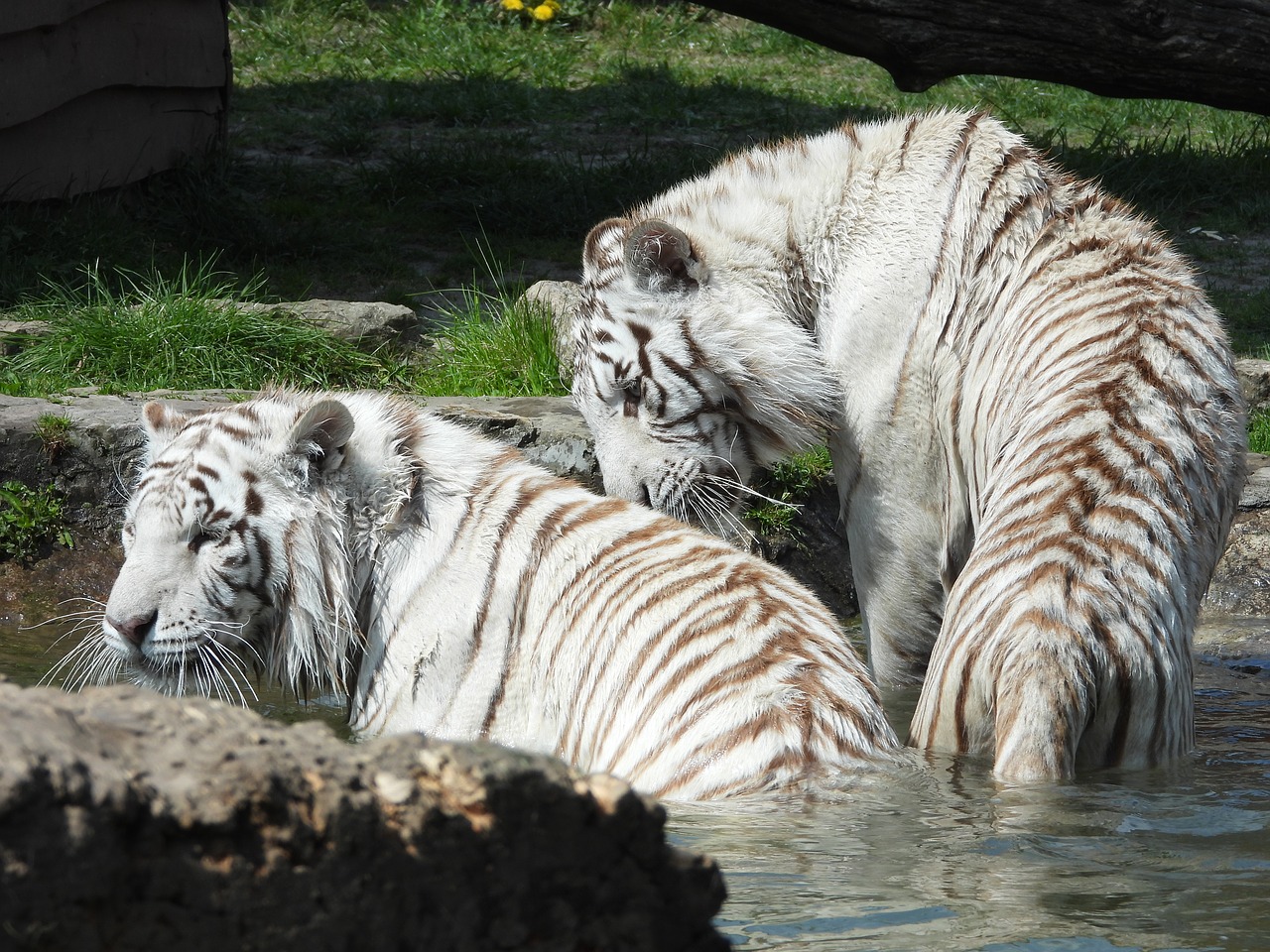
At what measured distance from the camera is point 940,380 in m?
3.59

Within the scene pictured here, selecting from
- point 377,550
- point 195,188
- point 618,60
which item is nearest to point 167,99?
point 195,188

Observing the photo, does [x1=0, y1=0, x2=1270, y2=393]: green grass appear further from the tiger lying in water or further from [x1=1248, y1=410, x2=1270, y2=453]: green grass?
the tiger lying in water

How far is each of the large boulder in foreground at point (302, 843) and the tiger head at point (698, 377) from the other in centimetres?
243

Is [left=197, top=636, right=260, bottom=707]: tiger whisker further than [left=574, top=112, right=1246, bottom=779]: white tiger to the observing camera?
Yes

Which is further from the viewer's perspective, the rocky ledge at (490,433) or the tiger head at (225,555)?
the rocky ledge at (490,433)

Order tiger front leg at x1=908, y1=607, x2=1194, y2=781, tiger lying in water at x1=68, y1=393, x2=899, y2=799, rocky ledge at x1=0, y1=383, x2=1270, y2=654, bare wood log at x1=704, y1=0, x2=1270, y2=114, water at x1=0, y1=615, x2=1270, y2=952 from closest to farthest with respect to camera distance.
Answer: water at x1=0, y1=615, x2=1270, y2=952
tiger front leg at x1=908, y1=607, x2=1194, y2=781
tiger lying in water at x1=68, y1=393, x2=899, y2=799
rocky ledge at x1=0, y1=383, x2=1270, y2=654
bare wood log at x1=704, y1=0, x2=1270, y2=114

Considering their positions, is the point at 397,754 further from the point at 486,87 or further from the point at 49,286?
the point at 486,87

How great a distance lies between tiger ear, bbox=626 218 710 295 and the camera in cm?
372

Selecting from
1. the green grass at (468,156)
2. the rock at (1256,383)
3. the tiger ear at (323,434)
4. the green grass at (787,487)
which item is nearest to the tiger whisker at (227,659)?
the tiger ear at (323,434)

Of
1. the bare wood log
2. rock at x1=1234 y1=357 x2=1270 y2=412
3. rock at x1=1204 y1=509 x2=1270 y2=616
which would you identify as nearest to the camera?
rock at x1=1204 y1=509 x2=1270 y2=616

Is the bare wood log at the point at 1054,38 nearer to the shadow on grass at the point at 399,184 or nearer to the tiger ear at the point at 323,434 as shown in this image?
the shadow on grass at the point at 399,184

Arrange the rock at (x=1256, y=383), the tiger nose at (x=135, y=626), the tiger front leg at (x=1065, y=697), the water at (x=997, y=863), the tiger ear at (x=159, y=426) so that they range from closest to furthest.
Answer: the water at (x=997, y=863) → the tiger front leg at (x=1065, y=697) → the tiger nose at (x=135, y=626) → the tiger ear at (x=159, y=426) → the rock at (x=1256, y=383)

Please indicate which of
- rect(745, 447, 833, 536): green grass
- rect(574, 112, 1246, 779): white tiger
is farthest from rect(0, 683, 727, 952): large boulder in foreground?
rect(745, 447, 833, 536): green grass

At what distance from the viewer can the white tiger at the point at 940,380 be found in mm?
2840
